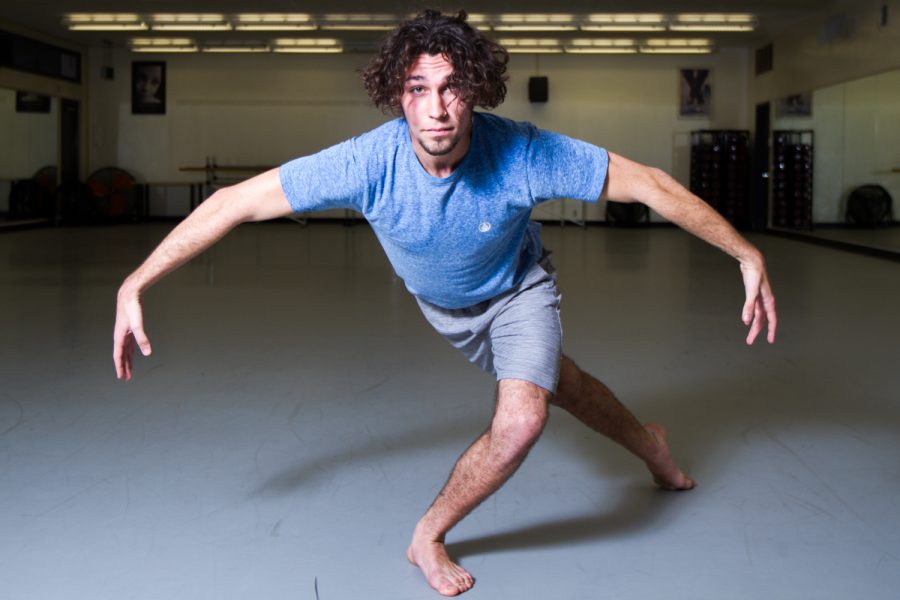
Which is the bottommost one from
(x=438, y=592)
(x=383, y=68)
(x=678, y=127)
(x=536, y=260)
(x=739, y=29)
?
(x=438, y=592)

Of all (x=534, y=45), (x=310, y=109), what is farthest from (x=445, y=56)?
(x=310, y=109)

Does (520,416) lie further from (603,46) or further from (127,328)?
(603,46)

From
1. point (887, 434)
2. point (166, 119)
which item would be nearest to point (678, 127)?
point (166, 119)

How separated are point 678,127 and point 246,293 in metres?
11.2

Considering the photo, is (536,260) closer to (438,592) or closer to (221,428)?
(438,592)

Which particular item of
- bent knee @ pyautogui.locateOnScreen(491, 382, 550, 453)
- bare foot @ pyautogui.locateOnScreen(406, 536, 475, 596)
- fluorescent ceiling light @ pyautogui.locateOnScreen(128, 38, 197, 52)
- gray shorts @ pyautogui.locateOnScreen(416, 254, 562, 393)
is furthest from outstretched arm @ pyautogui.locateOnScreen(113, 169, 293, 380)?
fluorescent ceiling light @ pyautogui.locateOnScreen(128, 38, 197, 52)

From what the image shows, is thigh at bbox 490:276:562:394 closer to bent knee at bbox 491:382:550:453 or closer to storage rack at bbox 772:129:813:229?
bent knee at bbox 491:382:550:453

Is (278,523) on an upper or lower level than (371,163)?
lower

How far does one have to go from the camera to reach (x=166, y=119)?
1670 cm

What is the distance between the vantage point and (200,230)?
204 centimetres

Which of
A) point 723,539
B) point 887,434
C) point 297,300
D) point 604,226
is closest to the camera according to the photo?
point 723,539

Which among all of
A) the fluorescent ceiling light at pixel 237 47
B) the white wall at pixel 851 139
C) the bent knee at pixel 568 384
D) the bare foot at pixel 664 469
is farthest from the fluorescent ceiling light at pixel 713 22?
the bent knee at pixel 568 384

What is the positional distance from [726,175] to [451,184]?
14.2 meters

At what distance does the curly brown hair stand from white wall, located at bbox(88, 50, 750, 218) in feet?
46.6
